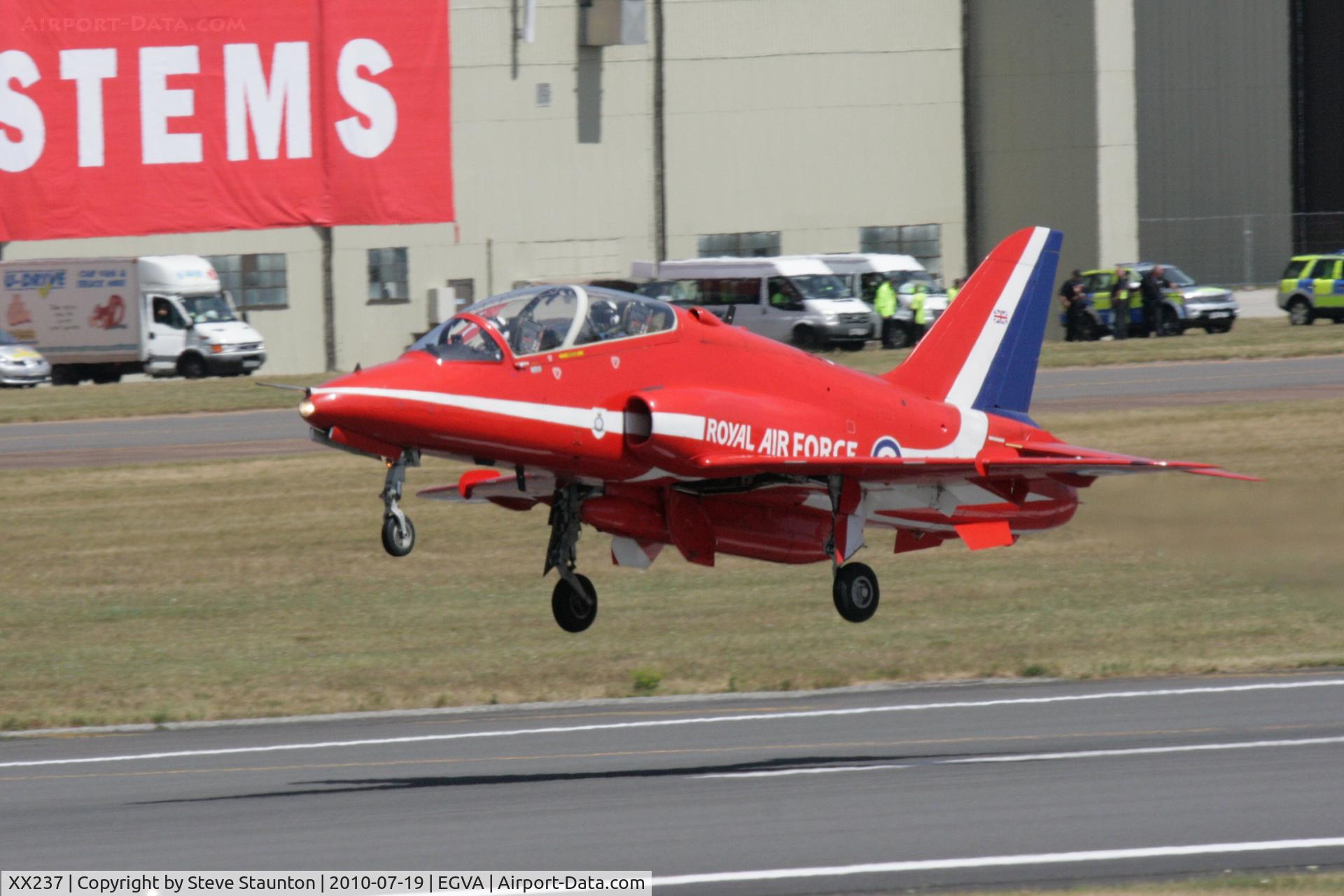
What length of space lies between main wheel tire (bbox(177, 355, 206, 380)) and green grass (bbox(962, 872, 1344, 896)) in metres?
46.0

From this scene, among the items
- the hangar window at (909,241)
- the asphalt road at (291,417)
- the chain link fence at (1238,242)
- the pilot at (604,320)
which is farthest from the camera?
the chain link fence at (1238,242)

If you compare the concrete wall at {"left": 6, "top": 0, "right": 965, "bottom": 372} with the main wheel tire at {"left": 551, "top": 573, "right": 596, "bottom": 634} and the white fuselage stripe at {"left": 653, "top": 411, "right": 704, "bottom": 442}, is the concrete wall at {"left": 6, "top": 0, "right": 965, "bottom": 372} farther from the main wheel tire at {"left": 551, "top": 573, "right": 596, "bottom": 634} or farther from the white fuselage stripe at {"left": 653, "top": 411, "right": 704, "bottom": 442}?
the white fuselage stripe at {"left": 653, "top": 411, "right": 704, "bottom": 442}

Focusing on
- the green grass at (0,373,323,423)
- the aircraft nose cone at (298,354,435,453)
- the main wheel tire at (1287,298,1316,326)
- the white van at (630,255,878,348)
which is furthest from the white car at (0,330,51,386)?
the aircraft nose cone at (298,354,435,453)

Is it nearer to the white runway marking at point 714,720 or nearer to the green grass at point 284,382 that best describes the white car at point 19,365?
the green grass at point 284,382

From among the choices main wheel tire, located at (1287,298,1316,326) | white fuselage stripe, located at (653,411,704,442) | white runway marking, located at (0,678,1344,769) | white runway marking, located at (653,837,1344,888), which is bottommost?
white runway marking, located at (0,678,1344,769)

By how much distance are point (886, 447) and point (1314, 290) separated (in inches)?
1756

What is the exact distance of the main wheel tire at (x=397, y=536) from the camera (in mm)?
17078

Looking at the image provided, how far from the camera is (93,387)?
2151 inches

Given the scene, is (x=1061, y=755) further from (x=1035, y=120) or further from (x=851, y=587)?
(x=1035, y=120)

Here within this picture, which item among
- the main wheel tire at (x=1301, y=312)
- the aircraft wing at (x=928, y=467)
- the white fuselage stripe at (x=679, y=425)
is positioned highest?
the main wheel tire at (x=1301, y=312)

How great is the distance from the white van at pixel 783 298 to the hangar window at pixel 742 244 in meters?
7.42

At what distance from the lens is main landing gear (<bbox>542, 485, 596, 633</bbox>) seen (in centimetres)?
2017

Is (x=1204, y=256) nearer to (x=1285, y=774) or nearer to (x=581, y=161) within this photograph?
(x=581, y=161)

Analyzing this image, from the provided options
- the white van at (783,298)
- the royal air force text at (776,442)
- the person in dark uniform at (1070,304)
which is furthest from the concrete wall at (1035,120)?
the royal air force text at (776,442)
